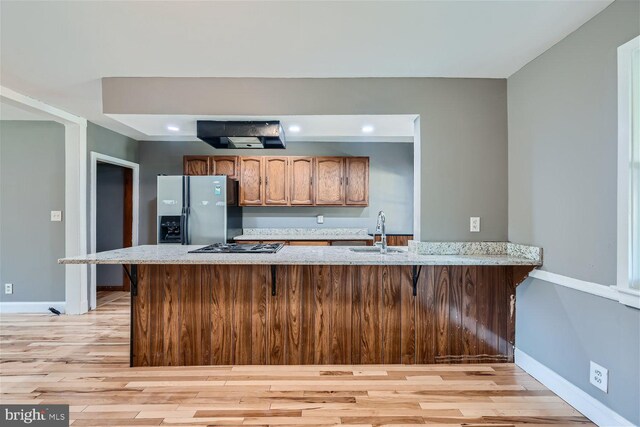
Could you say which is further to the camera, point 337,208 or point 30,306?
point 337,208

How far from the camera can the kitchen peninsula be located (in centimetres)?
246

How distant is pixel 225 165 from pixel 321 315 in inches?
109

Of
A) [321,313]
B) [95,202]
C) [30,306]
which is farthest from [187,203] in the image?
[321,313]

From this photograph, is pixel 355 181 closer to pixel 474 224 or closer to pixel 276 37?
pixel 474 224

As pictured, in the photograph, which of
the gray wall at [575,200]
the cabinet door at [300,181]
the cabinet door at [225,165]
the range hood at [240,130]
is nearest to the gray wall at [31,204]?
the cabinet door at [225,165]

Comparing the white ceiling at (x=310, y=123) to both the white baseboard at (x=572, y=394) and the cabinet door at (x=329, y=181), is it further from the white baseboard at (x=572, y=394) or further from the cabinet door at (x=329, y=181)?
the white baseboard at (x=572, y=394)

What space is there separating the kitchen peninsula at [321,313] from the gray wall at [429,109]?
39 cm

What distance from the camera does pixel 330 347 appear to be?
2494mm

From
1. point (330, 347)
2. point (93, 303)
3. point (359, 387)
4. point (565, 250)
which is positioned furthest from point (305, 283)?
point (93, 303)

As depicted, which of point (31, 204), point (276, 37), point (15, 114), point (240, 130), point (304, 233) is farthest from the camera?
point (304, 233)

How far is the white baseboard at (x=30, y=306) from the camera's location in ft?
12.5

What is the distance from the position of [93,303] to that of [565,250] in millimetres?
4729

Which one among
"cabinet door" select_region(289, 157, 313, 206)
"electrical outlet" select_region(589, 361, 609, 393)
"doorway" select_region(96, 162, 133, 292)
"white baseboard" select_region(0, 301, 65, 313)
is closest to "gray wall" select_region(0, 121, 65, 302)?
"white baseboard" select_region(0, 301, 65, 313)

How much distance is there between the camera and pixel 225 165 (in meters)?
4.48
